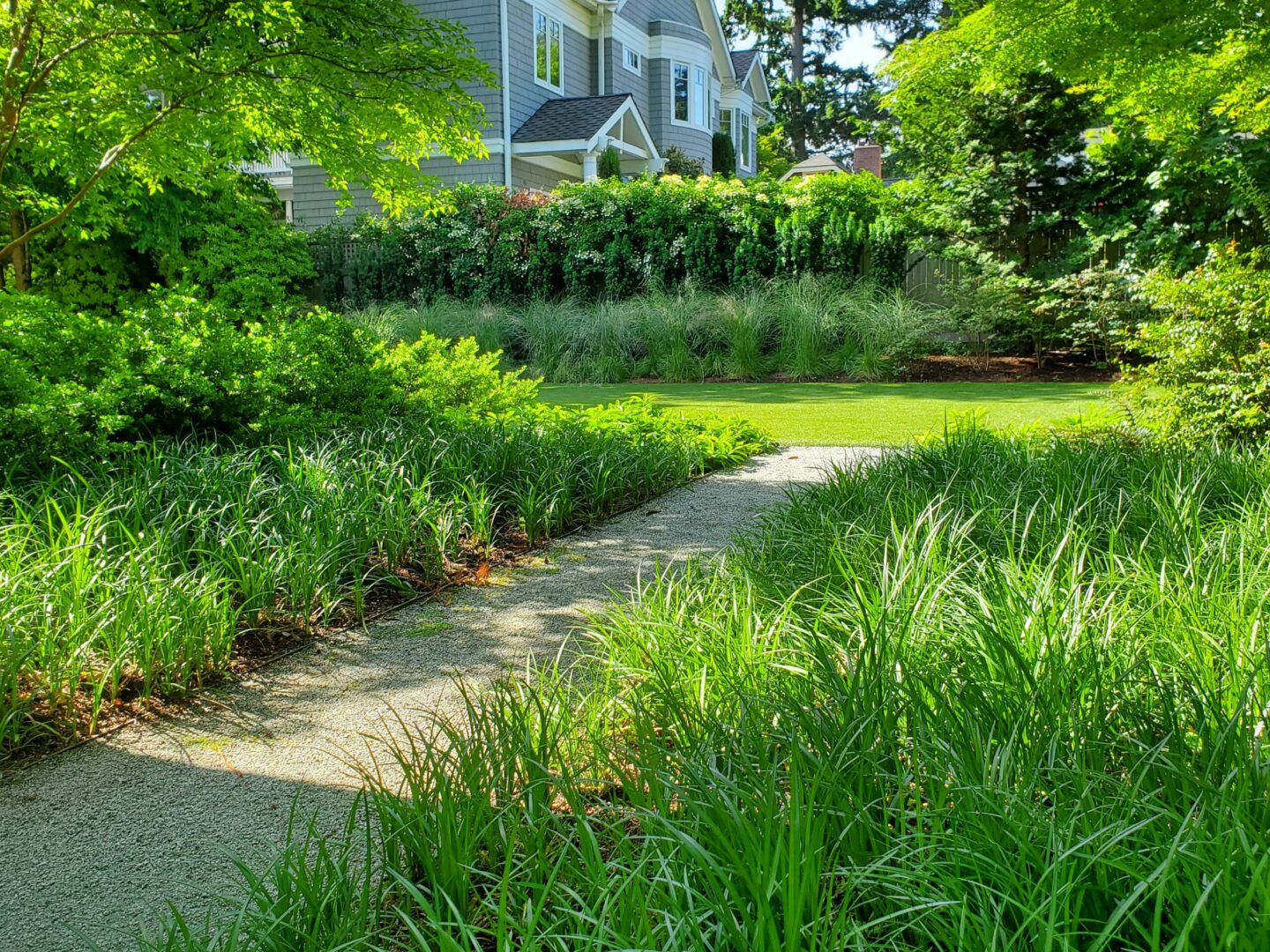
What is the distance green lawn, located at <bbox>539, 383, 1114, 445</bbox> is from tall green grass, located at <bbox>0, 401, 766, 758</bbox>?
240 cm

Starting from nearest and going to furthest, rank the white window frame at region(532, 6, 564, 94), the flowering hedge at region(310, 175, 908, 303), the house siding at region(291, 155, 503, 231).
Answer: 1. the flowering hedge at region(310, 175, 908, 303)
2. the house siding at region(291, 155, 503, 231)
3. the white window frame at region(532, 6, 564, 94)

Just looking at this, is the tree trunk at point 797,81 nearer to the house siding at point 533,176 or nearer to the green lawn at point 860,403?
the house siding at point 533,176

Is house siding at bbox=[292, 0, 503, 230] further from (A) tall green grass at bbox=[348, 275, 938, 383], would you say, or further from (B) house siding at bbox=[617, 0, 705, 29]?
(A) tall green grass at bbox=[348, 275, 938, 383]

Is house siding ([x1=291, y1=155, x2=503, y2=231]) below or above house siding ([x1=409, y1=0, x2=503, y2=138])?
above

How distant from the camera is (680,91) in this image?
29.6 meters

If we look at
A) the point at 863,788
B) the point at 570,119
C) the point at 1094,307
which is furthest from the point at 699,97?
the point at 863,788

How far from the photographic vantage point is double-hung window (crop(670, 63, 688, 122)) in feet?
96.6

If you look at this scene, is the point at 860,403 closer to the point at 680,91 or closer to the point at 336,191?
the point at 336,191

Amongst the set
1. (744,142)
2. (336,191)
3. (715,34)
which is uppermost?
(715,34)

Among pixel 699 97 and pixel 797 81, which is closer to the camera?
pixel 699 97

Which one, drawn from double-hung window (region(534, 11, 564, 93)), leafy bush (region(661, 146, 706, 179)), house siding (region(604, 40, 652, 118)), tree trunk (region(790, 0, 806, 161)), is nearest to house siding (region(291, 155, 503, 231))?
double-hung window (region(534, 11, 564, 93))

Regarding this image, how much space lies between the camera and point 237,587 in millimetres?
4113

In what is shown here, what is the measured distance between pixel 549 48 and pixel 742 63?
47.1 ft

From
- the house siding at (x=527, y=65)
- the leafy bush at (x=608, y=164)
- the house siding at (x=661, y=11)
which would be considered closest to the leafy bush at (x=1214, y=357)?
the leafy bush at (x=608, y=164)
